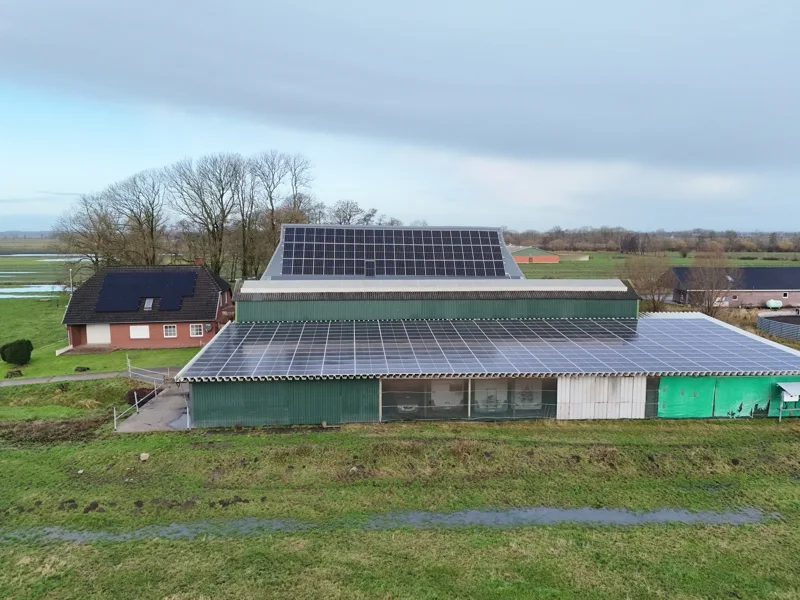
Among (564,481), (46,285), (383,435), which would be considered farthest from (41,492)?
(46,285)

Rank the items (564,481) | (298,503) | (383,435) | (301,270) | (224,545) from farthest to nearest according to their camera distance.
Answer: (301,270) → (383,435) → (564,481) → (298,503) → (224,545)

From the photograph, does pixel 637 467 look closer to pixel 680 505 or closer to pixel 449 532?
pixel 680 505

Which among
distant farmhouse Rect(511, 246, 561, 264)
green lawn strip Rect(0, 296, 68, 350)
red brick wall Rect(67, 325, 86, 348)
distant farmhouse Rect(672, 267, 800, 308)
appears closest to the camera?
red brick wall Rect(67, 325, 86, 348)

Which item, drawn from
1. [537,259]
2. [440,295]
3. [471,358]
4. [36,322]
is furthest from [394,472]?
[537,259]

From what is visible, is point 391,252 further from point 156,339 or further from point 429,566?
point 429,566

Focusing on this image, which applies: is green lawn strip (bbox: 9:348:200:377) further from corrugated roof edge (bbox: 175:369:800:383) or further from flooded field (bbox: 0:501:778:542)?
flooded field (bbox: 0:501:778:542)

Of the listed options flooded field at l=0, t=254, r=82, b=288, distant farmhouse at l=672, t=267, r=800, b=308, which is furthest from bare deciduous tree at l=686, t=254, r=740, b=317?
flooded field at l=0, t=254, r=82, b=288
